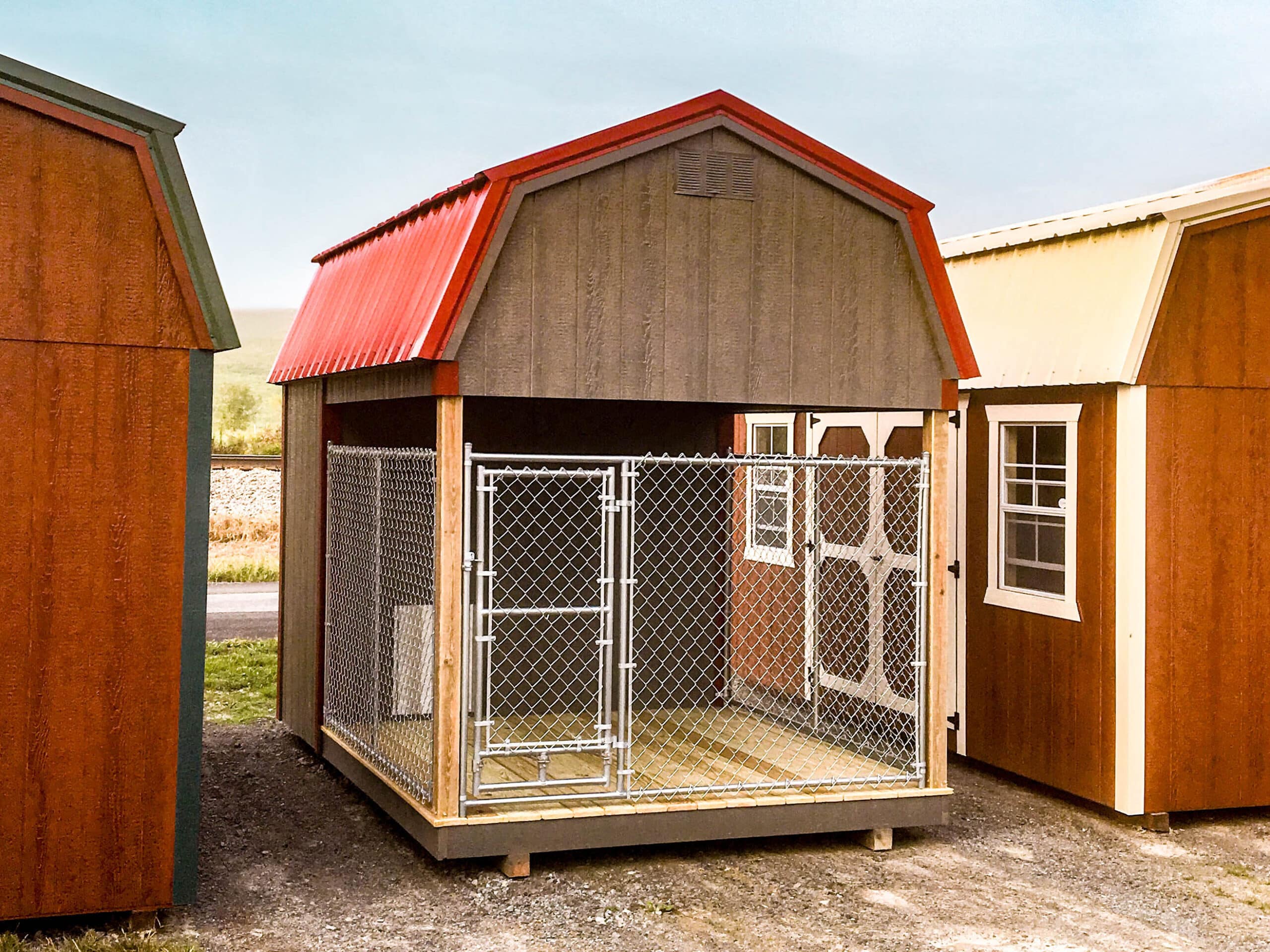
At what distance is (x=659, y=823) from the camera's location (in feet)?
21.1

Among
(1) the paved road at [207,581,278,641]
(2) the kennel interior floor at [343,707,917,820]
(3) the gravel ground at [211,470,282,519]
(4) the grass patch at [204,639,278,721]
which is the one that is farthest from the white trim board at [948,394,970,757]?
(3) the gravel ground at [211,470,282,519]

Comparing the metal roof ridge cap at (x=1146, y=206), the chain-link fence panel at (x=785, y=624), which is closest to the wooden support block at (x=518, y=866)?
the chain-link fence panel at (x=785, y=624)

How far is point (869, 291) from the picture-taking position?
683cm

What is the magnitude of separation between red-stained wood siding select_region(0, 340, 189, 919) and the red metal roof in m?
1.26

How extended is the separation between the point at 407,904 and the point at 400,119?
7071cm

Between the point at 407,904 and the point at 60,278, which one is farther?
the point at 407,904

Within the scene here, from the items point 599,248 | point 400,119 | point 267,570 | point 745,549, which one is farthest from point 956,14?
point 599,248

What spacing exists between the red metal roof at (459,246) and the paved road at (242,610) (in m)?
6.19

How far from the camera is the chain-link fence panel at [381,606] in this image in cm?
745

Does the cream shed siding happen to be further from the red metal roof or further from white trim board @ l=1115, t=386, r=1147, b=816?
the red metal roof

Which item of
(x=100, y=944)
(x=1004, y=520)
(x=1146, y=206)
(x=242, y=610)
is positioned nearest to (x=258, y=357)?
(x=242, y=610)

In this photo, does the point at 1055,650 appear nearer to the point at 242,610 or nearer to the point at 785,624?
the point at 785,624

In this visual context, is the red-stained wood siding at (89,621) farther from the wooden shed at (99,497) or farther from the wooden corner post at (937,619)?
the wooden corner post at (937,619)

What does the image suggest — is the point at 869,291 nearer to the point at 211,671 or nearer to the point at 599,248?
the point at 599,248
